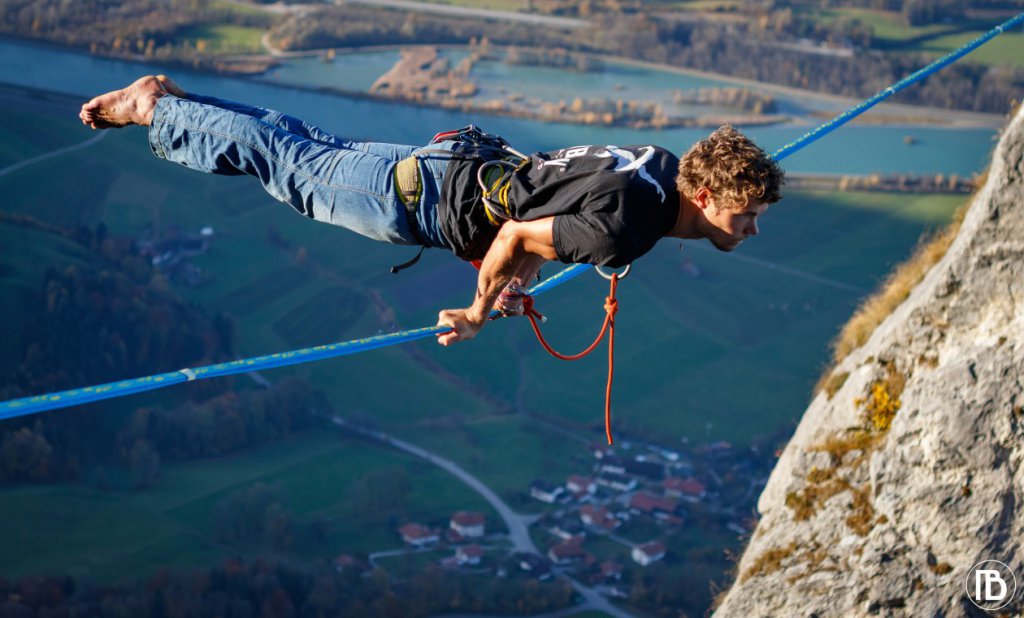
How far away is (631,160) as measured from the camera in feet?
15.9

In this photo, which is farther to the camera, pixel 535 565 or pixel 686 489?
pixel 686 489

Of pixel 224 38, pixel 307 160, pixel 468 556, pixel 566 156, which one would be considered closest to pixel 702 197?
pixel 566 156

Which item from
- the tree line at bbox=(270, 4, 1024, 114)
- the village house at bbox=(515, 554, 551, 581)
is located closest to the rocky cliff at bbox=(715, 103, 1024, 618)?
the village house at bbox=(515, 554, 551, 581)

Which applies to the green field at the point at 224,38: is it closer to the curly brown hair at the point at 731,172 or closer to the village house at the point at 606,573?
the village house at the point at 606,573

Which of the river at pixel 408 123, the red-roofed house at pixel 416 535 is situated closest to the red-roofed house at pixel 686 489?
the red-roofed house at pixel 416 535

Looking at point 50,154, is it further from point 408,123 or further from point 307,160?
point 307,160

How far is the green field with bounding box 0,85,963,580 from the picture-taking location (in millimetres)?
50500

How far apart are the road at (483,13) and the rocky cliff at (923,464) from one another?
75.4m

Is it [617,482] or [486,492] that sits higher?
[486,492]

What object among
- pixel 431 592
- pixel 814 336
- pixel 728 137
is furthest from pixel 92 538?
pixel 728 137

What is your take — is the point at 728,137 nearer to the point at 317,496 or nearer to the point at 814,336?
the point at 317,496

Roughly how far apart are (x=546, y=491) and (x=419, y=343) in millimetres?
14486

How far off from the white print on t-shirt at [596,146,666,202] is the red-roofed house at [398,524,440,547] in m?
45.7
